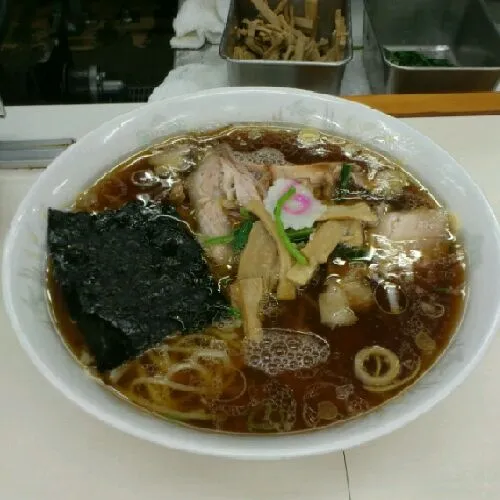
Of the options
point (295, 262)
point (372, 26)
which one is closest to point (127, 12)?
point (372, 26)

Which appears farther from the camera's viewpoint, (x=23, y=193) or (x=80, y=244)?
(x=23, y=193)

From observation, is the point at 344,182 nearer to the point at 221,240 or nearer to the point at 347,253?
the point at 347,253

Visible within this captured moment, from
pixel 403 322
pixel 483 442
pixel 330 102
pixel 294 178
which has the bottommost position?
pixel 483 442

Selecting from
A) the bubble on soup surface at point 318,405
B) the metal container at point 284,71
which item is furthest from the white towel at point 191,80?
the bubble on soup surface at point 318,405

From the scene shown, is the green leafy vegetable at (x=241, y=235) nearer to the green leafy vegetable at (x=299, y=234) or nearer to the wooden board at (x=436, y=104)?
the green leafy vegetable at (x=299, y=234)

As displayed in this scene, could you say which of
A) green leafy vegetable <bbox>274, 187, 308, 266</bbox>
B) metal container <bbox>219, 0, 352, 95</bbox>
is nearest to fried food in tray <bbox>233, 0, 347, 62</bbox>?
metal container <bbox>219, 0, 352, 95</bbox>

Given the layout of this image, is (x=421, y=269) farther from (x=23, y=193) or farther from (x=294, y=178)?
(x=23, y=193)
